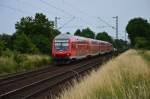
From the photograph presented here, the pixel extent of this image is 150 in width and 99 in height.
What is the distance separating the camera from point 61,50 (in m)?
37.7

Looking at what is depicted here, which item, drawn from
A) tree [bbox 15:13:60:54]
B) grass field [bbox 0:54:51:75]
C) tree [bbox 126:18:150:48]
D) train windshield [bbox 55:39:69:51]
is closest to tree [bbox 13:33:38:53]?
grass field [bbox 0:54:51:75]

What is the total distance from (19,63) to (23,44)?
344 inches

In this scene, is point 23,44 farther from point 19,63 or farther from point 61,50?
point 19,63

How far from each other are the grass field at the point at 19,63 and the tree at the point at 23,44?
2.98m

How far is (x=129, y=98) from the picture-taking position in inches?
328

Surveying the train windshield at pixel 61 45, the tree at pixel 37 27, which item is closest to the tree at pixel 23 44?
the train windshield at pixel 61 45

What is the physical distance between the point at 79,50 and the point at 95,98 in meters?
31.4

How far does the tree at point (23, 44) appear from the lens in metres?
39.9

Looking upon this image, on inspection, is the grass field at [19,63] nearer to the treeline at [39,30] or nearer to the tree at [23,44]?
the tree at [23,44]

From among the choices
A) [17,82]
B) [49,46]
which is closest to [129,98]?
[17,82]

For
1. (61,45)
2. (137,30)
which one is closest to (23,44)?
(61,45)

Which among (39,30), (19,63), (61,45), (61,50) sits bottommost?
(19,63)

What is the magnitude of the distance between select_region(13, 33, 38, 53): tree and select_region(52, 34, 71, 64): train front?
3879 mm

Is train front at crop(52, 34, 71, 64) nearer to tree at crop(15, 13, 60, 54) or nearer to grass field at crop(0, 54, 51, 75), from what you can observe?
grass field at crop(0, 54, 51, 75)
